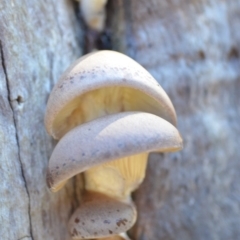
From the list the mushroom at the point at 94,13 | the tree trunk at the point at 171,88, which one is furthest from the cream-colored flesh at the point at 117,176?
the mushroom at the point at 94,13

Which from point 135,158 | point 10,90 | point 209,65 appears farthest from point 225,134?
point 10,90

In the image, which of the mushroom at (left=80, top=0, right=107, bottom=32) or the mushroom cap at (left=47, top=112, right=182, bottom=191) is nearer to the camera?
the mushroom cap at (left=47, top=112, right=182, bottom=191)

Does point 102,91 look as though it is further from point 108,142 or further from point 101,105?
point 108,142

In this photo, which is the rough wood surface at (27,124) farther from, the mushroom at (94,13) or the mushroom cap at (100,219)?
the mushroom at (94,13)

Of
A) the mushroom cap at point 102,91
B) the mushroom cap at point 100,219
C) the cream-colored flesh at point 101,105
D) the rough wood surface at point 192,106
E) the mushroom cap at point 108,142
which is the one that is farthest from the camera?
the rough wood surface at point 192,106

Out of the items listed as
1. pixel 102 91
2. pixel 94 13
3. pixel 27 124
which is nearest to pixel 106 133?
pixel 102 91

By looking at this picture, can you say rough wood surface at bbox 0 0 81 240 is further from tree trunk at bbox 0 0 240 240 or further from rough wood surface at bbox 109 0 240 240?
rough wood surface at bbox 109 0 240 240

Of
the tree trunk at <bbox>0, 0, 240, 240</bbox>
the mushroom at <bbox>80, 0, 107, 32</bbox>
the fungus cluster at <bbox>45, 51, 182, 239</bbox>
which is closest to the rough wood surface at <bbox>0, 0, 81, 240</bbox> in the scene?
the tree trunk at <bbox>0, 0, 240, 240</bbox>
